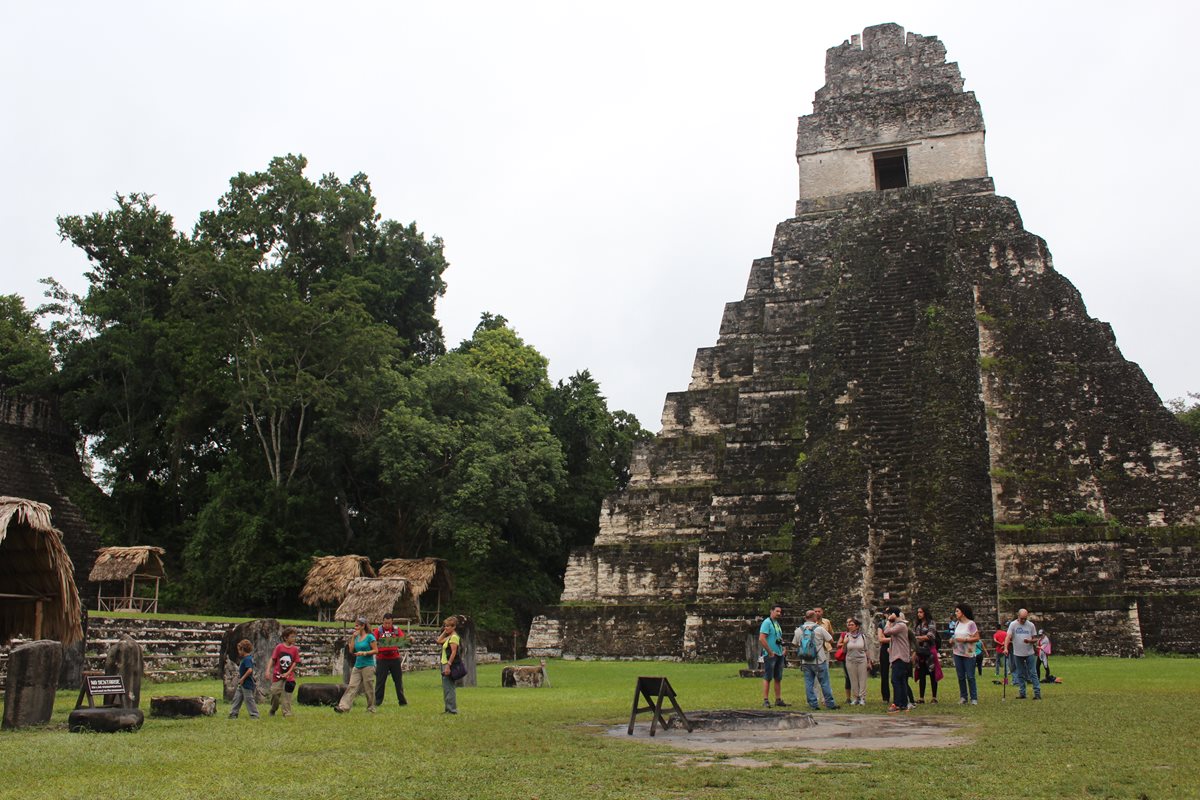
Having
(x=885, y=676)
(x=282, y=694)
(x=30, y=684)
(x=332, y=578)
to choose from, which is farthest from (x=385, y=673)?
(x=332, y=578)

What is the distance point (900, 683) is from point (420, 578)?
14355 mm

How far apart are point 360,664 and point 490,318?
26.6 meters

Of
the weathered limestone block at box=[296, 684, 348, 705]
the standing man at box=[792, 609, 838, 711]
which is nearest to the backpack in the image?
the standing man at box=[792, 609, 838, 711]

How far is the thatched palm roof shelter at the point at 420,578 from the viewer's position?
22.1 metres

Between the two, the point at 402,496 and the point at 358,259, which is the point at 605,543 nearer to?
the point at 402,496

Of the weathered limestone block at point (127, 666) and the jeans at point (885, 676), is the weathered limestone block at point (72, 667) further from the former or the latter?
the jeans at point (885, 676)

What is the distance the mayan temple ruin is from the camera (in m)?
15.7

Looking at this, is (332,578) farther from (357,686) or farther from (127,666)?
(127,666)

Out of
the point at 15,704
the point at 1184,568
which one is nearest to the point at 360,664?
the point at 15,704

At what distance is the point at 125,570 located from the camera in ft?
68.6

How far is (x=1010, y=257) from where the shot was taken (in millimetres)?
20656

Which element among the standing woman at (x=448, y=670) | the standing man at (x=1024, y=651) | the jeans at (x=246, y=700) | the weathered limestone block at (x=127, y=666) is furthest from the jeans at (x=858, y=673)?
the weathered limestone block at (x=127, y=666)

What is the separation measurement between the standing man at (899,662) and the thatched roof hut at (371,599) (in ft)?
36.9

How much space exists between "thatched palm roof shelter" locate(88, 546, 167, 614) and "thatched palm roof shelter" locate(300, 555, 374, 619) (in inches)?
117
